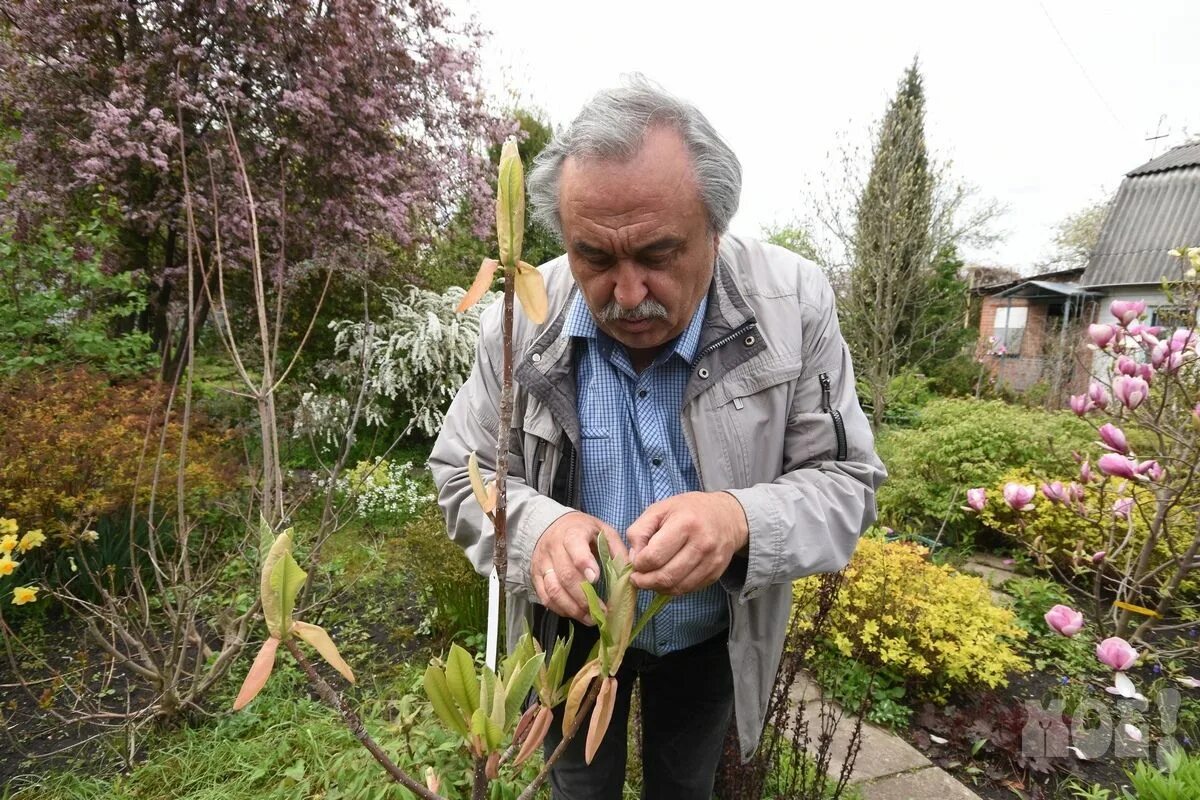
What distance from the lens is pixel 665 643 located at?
153 centimetres

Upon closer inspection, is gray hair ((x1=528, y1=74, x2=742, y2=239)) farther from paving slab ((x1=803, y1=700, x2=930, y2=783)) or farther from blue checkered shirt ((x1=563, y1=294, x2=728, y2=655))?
paving slab ((x1=803, y1=700, x2=930, y2=783))

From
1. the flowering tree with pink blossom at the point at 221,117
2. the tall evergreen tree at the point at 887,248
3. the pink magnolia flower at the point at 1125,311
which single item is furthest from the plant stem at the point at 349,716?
the tall evergreen tree at the point at 887,248

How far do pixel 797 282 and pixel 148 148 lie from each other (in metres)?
5.26

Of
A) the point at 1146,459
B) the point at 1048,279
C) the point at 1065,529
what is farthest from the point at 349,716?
the point at 1048,279

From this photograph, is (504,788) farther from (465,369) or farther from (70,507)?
(465,369)

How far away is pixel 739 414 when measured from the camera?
1.39 meters

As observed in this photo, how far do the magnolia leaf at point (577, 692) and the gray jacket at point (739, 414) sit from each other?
596mm

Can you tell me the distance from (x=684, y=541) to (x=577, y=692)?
31cm

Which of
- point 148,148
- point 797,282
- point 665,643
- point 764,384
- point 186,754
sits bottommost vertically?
point 186,754

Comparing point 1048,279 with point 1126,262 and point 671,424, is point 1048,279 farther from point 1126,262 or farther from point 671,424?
point 671,424

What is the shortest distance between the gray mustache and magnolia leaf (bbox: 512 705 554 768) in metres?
0.72

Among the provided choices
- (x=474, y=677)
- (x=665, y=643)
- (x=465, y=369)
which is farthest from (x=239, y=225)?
(x=474, y=677)

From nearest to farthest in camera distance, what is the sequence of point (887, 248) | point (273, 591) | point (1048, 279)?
point (273, 591), point (887, 248), point (1048, 279)

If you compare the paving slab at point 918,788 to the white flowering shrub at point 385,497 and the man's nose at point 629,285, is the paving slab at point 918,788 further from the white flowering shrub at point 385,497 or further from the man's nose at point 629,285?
the white flowering shrub at point 385,497
